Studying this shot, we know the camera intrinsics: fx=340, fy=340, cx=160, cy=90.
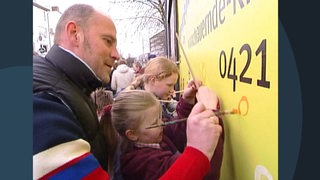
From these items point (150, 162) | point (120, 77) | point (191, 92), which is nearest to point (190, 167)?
point (150, 162)

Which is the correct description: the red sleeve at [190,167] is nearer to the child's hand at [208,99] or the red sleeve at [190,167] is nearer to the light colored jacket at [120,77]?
the child's hand at [208,99]

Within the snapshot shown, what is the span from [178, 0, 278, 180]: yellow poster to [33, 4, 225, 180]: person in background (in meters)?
0.11

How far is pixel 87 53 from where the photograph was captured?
1118mm

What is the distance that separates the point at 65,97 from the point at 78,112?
0.19ft

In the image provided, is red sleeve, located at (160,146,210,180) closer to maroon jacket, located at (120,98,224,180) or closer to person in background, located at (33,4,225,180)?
person in background, located at (33,4,225,180)

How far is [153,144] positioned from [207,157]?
1.17 ft

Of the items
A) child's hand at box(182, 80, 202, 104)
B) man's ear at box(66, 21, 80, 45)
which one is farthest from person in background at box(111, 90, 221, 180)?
man's ear at box(66, 21, 80, 45)

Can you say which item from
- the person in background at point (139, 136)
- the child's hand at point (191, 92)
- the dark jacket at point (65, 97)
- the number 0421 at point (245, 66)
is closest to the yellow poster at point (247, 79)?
the number 0421 at point (245, 66)

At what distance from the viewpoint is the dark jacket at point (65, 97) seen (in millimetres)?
763

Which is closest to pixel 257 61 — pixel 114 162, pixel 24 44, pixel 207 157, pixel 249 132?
pixel 249 132

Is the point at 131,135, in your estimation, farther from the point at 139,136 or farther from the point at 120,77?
the point at 120,77

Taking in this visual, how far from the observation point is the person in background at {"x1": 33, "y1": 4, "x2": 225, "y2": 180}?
2.43 feet

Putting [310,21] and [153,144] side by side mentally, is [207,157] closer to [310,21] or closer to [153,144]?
[153,144]

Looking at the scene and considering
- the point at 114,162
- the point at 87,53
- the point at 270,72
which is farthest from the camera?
the point at 114,162
